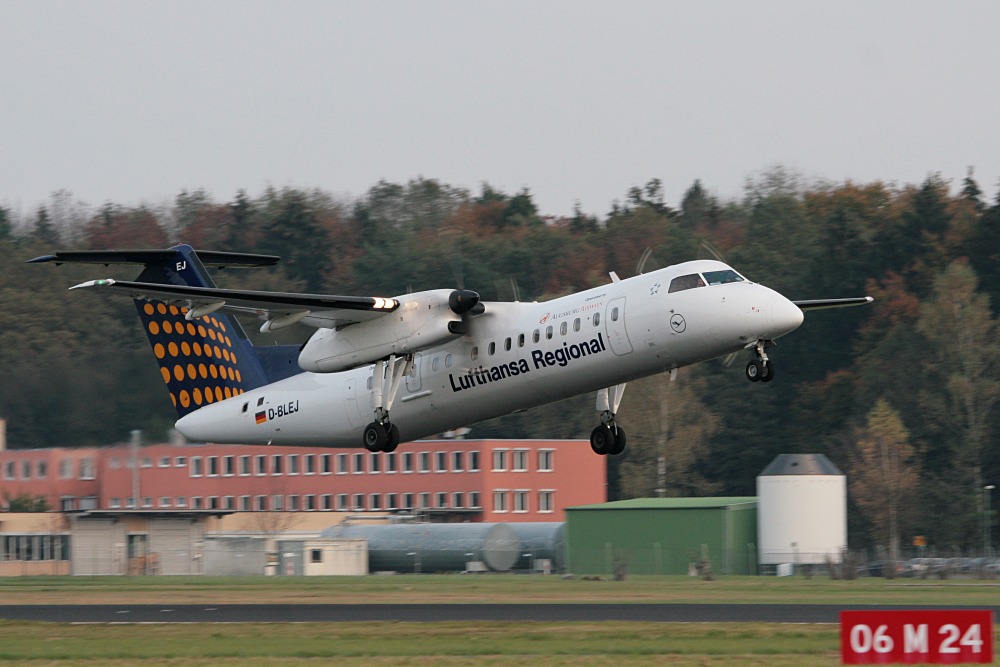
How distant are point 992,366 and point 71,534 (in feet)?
137

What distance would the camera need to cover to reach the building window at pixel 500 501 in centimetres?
6769

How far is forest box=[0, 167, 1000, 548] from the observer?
222 ft

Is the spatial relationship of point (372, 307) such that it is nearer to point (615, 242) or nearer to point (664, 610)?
point (664, 610)

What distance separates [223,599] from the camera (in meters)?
33.2

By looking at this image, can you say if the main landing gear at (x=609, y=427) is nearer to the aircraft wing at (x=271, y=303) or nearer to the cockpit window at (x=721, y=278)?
the cockpit window at (x=721, y=278)

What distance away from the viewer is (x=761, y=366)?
24594 millimetres

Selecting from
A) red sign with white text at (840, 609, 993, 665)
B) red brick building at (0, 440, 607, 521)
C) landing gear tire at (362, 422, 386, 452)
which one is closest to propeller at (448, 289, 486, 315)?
landing gear tire at (362, 422, 386, 452)

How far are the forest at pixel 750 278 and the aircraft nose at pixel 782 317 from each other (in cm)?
2447

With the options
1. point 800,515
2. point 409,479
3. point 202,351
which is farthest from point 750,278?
point 202,351

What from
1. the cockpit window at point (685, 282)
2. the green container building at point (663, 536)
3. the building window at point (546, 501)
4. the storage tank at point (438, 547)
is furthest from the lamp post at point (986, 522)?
the cockpit window at point (685, 282)

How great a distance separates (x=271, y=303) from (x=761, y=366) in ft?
30.0

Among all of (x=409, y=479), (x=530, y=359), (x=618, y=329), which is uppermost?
(x=618, y=329)

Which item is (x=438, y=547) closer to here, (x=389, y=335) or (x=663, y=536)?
(x=663, y=536)

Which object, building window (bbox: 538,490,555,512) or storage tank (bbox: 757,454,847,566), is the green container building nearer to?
storage tank (bbox: 757,454,847,566)
